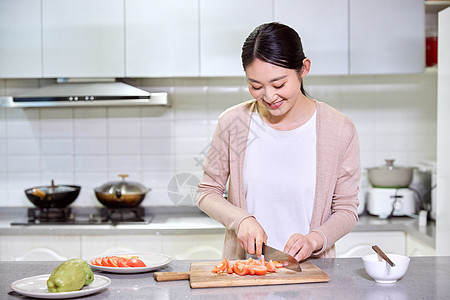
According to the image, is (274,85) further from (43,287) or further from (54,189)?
(54,189)

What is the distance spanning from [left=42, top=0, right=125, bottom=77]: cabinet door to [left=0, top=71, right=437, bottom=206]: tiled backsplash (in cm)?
40

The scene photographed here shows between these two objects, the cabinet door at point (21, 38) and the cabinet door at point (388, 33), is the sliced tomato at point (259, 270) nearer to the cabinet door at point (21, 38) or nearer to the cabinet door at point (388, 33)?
the cabinet door at point (388, 33)

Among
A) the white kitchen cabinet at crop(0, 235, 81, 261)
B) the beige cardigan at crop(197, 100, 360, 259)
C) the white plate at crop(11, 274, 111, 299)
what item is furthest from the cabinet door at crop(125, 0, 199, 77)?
the white plate at crop(11, 274, 111, 299)

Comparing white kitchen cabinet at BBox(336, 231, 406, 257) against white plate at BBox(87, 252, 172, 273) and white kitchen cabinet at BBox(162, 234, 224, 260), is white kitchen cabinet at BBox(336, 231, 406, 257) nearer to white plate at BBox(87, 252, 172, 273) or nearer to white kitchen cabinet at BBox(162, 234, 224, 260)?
white kitchen cabinet at BBox(162, 234, 224, 260)

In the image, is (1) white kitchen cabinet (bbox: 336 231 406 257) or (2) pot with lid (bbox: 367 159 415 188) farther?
(2) pot with lid (bbox: 367 159 415 188)

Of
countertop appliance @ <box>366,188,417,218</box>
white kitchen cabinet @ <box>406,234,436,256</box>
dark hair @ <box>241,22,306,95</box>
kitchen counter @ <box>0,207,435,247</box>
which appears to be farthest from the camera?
countertop appliance @ <box>366,188,417,218</box>

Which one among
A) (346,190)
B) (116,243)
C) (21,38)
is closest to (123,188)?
(116,243)

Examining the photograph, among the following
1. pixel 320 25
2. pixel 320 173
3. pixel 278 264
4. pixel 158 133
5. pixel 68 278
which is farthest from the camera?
pixel 158 133

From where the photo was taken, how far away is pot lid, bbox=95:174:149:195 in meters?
3.23

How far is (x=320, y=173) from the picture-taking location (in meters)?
1.82

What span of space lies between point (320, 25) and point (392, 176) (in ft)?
3.30

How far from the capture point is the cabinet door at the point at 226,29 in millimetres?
3197

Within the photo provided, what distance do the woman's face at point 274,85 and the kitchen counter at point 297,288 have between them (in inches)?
20.5

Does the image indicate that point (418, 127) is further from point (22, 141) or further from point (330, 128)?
point (22, 141)
